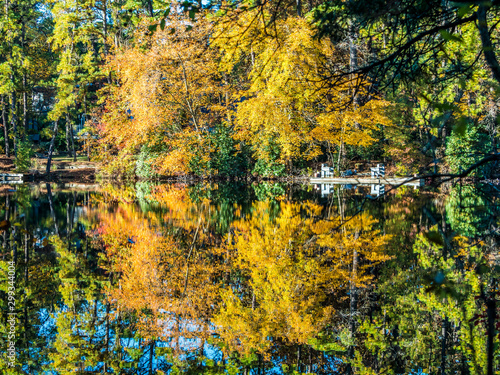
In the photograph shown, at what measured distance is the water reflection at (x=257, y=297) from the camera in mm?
3377

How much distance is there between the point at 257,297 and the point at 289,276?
2.32 feet

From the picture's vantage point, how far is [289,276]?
5.29 meters

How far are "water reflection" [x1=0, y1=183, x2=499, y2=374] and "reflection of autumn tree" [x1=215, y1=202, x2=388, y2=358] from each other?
0.07 feet

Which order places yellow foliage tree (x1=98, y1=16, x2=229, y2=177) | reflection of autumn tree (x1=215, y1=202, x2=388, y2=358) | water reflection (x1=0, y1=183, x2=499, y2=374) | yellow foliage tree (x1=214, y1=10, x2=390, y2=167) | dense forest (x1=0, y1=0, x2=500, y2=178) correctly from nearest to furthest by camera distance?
water reflection (x1=0, y1=183, x2=499, y2=374), reflection of autumn tree (x1=215, y1=202, x2=388, y2=358), yellow foliage tree (x1=214, y1=10, x2=390, y2=167), dense forest (x1=0, y1=0, x2=500, y2=178), yellow foliage tree (x1=98, y1=16, x2=229, y2=177)

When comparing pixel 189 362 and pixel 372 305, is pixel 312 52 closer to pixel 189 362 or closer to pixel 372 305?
pixel 372 305

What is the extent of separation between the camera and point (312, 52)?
1752cm

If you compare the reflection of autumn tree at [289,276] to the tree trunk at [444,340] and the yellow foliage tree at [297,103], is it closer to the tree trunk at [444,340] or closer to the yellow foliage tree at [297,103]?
the tree trunk at [444,340]

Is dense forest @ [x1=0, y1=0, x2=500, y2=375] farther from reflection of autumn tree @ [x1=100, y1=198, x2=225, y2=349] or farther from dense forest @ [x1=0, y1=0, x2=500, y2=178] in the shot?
dense forest @ [x1=0, y1=0, x2=500, y2=178]

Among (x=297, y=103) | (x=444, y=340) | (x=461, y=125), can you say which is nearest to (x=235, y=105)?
(x=297, y=103)

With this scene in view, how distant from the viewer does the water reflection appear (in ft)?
11.1

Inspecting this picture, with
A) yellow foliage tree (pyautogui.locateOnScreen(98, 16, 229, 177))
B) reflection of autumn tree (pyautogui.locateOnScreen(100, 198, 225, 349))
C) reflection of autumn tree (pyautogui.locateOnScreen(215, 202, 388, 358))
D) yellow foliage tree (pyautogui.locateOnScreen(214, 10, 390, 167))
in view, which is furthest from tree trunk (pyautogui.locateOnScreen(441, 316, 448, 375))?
yellow foliage tree (pyautogui.locateOnScreen(98, 16, 229, 177))

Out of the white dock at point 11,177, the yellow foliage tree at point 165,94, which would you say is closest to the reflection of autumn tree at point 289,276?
the yellow foliage tree at point 165,94

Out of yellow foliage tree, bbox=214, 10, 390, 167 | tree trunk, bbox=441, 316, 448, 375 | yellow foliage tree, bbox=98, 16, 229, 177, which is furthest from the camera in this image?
yellow foliage tree, bbox=98, 16, 229, 177

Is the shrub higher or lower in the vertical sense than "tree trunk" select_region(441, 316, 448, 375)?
higher
